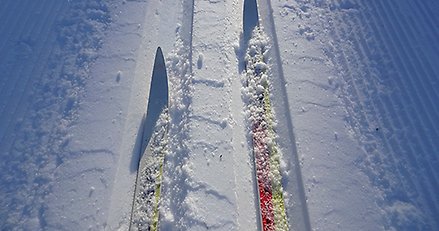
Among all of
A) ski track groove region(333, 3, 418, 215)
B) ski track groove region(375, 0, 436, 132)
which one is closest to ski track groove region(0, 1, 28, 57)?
ski track groove region(333, 3, 418, 215)

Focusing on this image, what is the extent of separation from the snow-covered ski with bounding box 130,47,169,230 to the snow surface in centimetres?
7

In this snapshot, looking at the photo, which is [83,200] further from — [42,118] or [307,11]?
[307,11]

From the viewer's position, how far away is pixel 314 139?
3.48 metres

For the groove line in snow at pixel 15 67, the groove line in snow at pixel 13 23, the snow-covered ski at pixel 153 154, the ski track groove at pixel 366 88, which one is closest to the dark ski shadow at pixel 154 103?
the snow-covered ski at pixel 153 154

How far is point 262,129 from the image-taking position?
3.60 m

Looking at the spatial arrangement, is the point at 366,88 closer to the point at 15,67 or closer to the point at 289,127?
the point at 289,127

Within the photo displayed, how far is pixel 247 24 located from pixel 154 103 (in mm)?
1514

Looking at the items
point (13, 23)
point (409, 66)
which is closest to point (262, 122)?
point (409, 66)

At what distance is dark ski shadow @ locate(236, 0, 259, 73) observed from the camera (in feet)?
13.7

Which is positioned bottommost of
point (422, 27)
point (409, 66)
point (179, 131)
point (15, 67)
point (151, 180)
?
point (151, 180)

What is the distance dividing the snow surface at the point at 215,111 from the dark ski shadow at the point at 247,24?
0.03 meters

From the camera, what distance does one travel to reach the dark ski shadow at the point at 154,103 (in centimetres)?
348

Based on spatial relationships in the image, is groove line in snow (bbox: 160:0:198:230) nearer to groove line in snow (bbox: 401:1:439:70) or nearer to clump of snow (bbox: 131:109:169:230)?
clump of snow (bbox: 131:109:169:230)

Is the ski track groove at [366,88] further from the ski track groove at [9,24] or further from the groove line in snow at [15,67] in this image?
the ski track groove at [9,24]
